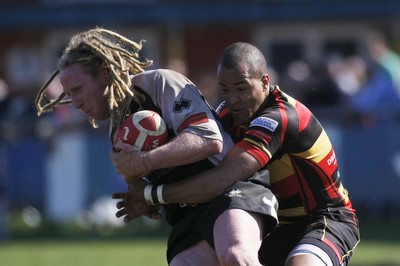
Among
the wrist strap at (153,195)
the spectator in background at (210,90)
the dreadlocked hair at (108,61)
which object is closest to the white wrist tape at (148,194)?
the wrist strap at (153,195)

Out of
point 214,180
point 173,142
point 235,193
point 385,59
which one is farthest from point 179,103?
point 385,59

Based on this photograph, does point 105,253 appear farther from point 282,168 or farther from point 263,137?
point 263,137

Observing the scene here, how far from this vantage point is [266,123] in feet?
A: 20.1

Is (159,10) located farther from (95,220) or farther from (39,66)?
(95,220)

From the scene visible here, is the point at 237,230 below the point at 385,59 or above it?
below

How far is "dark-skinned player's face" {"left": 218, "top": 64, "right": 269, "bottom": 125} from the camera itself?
613cm

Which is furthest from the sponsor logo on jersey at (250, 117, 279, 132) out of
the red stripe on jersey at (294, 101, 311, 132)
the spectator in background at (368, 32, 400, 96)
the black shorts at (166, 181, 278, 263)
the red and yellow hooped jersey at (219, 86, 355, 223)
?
the spectator in background at (368, 32, 400, 96)

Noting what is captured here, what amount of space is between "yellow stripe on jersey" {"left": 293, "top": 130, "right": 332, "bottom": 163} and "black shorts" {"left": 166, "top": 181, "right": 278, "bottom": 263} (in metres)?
0.34

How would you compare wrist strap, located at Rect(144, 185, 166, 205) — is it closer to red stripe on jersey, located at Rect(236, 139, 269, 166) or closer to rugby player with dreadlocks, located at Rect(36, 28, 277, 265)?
rugby player with dreadlocks, located at Rect(36, 28, 277, 265)

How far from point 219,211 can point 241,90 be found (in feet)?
2.38

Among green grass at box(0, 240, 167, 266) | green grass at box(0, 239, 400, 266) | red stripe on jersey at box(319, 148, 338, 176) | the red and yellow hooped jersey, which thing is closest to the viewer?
the red and yellow hooped jersey

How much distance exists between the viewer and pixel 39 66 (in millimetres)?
21375

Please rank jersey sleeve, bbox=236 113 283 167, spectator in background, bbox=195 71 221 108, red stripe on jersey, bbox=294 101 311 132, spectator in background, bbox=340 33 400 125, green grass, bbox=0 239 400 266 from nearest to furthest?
1. jersey sleeve, bbox=236 113 283 167
2. red stripe on jersey, bbox=294 101 311 132
3. green grass, bbox=0 239 400 266
4. spectator in background, bbox=195 71 221 108
5. spectator in background, bbox=340 33 400 125

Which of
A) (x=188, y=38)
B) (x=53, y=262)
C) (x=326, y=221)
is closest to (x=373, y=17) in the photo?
(x=188, y=38)
